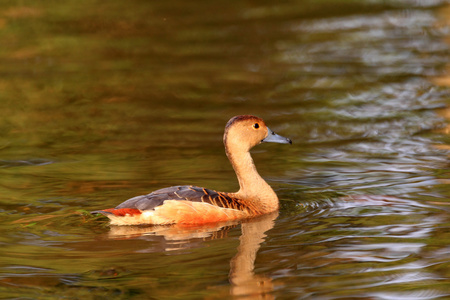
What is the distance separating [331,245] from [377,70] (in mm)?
7831

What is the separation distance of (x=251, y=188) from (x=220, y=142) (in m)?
2.27

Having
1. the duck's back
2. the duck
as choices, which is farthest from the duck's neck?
the duck's back

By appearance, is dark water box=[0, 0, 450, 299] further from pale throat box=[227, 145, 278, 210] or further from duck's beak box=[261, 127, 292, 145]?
duck's beak box=[261, 127, 292, 145]

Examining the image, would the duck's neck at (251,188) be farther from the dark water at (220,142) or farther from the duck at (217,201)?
the dark water at (220,142)

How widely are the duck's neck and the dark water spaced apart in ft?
0.76

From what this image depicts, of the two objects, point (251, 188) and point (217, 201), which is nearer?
point (217, 201)

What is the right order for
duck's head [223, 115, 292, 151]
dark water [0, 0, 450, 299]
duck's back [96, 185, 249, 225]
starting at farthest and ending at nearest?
duck's head [223, 115, 292, 151], duck's back [96, 185, 249, 225], dark water [0, 0, 450, 299]

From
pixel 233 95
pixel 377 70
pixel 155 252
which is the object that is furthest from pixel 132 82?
pixel 155 252

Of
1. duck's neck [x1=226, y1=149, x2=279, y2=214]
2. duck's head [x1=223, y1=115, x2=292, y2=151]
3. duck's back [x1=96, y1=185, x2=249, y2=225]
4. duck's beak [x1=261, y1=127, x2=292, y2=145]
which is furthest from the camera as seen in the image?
duck's beak [x1=261, y1=127, x2=292, y2=145]

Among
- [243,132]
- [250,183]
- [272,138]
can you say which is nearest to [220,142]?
[272,138]

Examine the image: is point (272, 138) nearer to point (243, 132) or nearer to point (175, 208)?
point (243, 132)

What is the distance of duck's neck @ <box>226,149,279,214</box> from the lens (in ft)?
28.0

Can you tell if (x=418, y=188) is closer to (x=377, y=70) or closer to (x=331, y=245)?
(x=331, y=245)

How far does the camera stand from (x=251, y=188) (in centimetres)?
872
